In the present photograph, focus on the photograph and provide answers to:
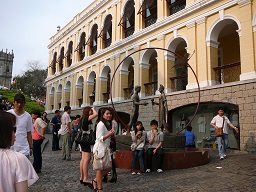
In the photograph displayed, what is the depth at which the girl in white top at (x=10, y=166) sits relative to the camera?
1.62m

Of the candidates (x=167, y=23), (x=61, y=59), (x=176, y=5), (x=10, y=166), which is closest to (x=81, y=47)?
(x=61, y=59)

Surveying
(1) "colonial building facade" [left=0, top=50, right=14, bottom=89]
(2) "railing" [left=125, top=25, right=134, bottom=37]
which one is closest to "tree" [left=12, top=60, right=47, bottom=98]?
(1) "colonial building facade" [left=0, top=50, right=14, bottom=89]

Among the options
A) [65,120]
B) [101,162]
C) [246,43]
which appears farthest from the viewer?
[246,43]

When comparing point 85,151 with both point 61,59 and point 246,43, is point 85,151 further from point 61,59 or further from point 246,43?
point 61,59

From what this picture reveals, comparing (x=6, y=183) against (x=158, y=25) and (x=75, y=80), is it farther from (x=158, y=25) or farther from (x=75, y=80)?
(x=75, y=80)

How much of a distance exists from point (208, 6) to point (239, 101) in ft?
17.0

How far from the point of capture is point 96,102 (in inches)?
809

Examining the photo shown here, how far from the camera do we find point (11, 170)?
5.38 ft

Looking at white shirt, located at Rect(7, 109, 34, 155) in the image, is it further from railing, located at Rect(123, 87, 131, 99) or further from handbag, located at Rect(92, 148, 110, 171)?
railing, located at Rect(123, 87, 131, 99)

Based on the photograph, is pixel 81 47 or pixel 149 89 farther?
pixel 81 47

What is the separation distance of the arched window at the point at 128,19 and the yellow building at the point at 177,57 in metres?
0.07

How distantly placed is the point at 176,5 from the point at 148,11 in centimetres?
296

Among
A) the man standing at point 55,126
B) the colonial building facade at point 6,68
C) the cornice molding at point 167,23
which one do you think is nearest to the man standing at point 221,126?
the cornice molding at point 167,23

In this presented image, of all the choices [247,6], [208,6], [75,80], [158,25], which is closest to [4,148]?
[247,6]
